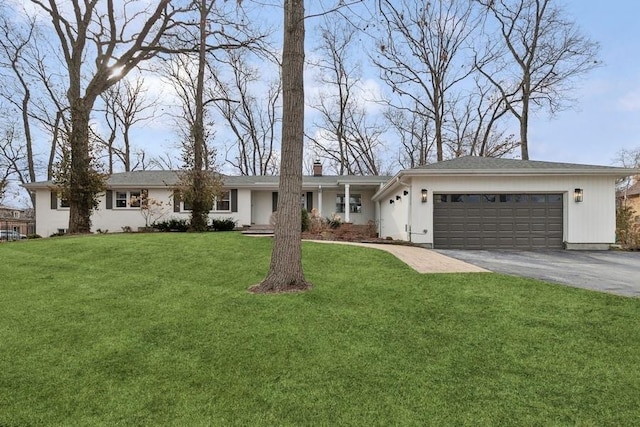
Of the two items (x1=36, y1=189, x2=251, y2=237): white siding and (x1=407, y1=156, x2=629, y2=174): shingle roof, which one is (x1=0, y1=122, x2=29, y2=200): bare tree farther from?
(x1=407, y1=156, x2=629, y2=174): shingle roof

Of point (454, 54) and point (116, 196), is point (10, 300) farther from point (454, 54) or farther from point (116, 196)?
point (454, 54)

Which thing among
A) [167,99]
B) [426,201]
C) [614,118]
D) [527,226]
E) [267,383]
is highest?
[167,99]

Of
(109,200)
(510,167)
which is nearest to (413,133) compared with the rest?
(510,167)

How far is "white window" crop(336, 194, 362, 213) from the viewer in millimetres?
20141

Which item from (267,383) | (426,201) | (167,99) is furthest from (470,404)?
(167,99)

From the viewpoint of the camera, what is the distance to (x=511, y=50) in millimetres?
21453

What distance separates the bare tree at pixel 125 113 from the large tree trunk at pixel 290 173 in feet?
83.0

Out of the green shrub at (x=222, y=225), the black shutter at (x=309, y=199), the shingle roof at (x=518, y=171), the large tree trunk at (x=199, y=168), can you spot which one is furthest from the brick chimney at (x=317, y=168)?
the shingle roof at (x=518, y=171)

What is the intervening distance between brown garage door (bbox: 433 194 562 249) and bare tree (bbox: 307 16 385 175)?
17852 mm

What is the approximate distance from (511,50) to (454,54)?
323cm

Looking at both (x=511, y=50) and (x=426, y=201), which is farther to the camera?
(x=511, y=50)

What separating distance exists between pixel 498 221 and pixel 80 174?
15318mm

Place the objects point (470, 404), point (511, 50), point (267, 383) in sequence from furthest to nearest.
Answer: point (511, 50)
point (267, 383)
point (470, 404)

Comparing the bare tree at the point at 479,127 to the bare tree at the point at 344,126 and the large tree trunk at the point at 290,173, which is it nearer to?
the bare tree at the point at 344,126
